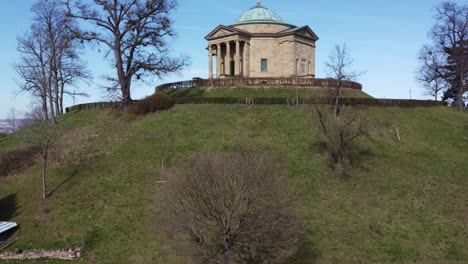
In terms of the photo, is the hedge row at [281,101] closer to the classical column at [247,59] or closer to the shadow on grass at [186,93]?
the shadow on grass at [186,93]

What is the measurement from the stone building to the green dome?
0.52 ft

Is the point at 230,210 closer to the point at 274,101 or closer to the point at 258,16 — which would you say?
the point at 274,101

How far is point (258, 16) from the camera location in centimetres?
5897

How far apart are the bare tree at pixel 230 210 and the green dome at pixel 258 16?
42547 mm

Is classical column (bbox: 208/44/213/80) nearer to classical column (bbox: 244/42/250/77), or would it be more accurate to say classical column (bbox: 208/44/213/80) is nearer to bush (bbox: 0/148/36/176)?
classical column (bbox: 244/42/250/77)

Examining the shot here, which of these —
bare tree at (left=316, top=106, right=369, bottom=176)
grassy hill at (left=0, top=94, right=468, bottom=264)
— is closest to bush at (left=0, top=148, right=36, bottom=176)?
grassy hill at (left=0, top=94, right=468, bottom=264)

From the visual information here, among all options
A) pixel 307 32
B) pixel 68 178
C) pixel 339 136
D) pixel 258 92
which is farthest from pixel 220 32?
pixel 68 178

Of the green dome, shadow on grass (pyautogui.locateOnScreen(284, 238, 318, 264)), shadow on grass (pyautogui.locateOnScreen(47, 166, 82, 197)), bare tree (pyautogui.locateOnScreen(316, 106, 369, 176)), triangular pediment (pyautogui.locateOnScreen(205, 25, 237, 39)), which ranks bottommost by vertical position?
shadow on grass (pyautogui.locateOnScreen(284, 238, 318, 264))

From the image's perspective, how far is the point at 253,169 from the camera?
1875 cm

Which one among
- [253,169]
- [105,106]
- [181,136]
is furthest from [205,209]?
[105,106]

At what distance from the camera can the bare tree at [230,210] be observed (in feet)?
58.0

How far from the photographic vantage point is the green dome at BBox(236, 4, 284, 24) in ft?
190

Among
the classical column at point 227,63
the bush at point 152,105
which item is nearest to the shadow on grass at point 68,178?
the bush at point 152,105

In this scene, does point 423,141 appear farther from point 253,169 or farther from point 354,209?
point 253,169
